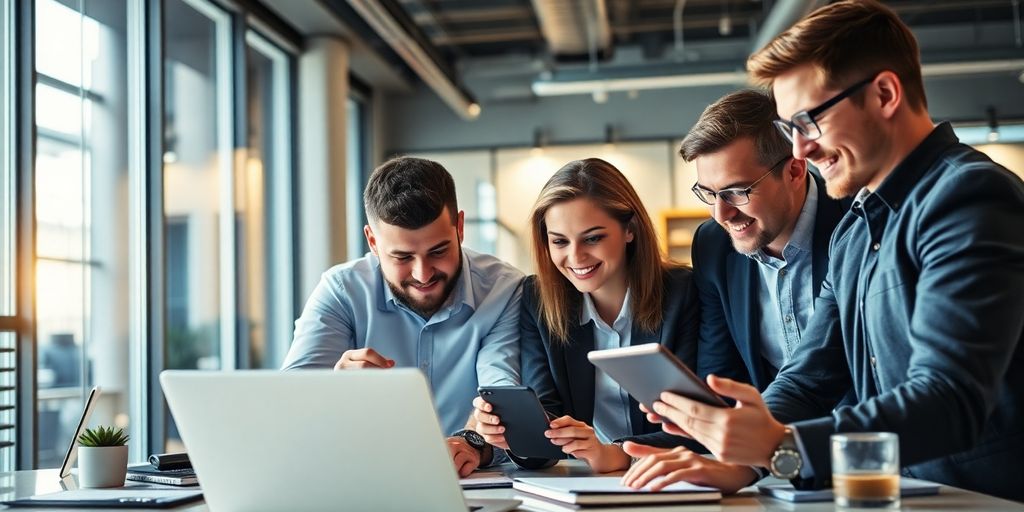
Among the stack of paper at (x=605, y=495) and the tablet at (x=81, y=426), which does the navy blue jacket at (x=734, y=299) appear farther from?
the tablet at (x=81, y=426)

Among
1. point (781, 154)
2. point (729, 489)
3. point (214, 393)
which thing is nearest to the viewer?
point (214, 393)

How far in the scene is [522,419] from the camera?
198cm

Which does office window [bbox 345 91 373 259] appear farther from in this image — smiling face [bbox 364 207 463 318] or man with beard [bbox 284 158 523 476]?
smiling face [bbox 364 207 463 318]

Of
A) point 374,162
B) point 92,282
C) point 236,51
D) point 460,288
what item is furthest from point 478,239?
point 460,288

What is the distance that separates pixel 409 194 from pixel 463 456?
775mm

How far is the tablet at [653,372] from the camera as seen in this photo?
1451 mm

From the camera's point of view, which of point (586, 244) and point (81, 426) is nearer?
point (81, 426)

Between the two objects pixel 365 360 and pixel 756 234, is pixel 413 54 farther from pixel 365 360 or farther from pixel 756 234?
pixel 365 360

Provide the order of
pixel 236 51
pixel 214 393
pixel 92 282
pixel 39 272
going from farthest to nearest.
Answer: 1. pixel 236 51
2. pixel 92 282
3. pixel 39 272
4. pixel 214 393

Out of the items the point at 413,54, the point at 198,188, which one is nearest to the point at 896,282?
the point at 198,188

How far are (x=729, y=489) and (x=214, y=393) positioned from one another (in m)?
0.79

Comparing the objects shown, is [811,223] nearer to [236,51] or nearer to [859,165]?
[859,165]

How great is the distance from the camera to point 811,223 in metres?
2.41

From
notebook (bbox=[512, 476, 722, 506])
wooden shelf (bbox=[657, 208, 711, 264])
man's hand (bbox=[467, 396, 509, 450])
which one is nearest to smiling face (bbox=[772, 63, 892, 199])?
notebook (bbox=[512, 476, 722, 506])
